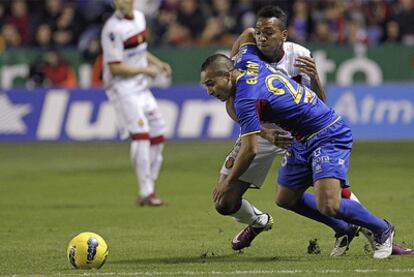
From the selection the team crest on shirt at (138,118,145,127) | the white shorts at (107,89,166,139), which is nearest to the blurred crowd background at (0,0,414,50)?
the white shorts at (107,89,166,139)

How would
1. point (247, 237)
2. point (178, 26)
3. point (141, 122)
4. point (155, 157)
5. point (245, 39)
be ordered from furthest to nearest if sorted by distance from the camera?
point (178, 26)
point (155, 157)
point (141, 122)
point (247, 237)
point (245, 39)

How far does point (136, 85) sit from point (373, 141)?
8.83 metres

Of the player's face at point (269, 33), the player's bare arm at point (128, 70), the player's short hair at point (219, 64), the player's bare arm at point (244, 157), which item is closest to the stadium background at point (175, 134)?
the player's bare arm at point (244, 157)

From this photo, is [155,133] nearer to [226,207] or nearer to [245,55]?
[226,207]

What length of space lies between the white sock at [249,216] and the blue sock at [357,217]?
1157 mm

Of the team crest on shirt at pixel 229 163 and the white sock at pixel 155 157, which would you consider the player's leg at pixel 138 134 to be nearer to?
the white sock at pixel 155 157

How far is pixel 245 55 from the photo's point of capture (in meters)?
9.81

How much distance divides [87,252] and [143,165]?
5609 millimetres

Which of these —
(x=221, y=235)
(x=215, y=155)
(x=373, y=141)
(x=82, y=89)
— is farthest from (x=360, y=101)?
(x=221, y=235)

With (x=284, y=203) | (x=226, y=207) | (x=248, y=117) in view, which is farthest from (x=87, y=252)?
(x=284, y=203)

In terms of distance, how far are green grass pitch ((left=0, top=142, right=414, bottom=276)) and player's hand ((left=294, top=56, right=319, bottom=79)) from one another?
161 centimetres

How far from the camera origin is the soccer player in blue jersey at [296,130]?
29.7 feet

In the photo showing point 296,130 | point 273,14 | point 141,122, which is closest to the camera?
point 296,130

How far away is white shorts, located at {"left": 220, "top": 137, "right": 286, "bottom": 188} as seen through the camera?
32.7 feet
